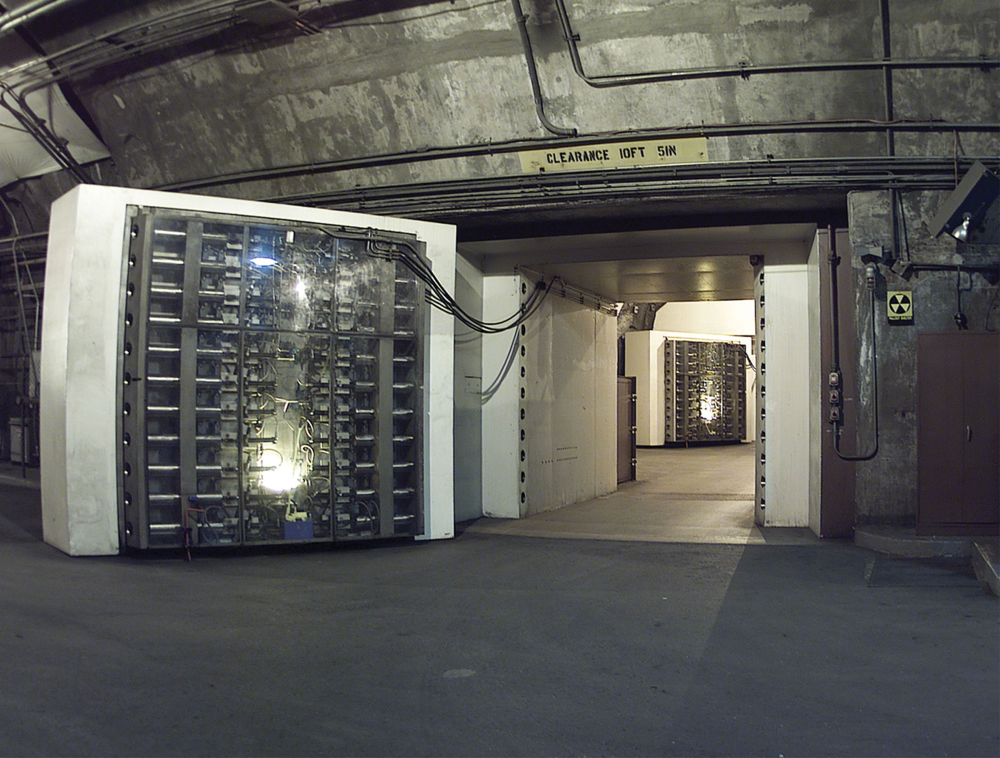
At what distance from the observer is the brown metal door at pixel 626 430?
50.8ft

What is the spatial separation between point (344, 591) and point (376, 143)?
17.7 feet

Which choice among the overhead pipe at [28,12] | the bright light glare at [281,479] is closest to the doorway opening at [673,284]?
the bright light glare at [281,479]

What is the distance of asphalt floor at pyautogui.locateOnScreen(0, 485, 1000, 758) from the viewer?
3654 mm

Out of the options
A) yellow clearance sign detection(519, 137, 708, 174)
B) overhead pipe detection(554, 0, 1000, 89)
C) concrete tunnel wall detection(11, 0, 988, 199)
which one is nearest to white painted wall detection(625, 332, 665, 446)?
concrete tunnel wall detection(11, 0, 988, 199)

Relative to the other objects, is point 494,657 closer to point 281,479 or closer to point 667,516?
point 281,479

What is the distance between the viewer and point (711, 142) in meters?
8.37

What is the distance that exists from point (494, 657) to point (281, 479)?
3.79 m

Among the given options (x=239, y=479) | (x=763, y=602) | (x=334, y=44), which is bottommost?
(x=763, y=602)

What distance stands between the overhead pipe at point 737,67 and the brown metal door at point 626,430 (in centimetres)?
788

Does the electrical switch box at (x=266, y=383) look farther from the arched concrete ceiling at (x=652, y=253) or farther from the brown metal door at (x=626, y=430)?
the brown metal door at (x=626, y=430)

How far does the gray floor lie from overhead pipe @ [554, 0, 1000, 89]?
4.73 meters

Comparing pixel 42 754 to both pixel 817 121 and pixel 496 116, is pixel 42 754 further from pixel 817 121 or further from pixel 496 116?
pixel 817 121

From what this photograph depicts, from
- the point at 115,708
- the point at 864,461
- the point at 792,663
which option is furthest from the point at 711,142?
the point at 115,708

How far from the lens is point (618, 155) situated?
8.66 m
